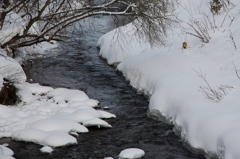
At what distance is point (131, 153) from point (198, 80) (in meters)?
2.98

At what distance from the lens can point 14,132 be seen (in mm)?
7359

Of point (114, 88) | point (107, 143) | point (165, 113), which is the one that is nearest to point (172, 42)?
point (114, 88)

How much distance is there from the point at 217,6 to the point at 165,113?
5.63 meters

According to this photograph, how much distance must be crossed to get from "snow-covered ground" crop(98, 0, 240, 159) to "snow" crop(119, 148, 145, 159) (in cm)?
97

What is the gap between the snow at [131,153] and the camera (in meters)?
6.45

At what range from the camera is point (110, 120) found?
843cm

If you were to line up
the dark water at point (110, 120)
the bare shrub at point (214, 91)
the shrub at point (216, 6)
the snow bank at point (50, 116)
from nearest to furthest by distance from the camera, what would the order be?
the dark water at point (110, 120) < the snow bank at point (50, 116) < the bare shrub at point (214, 91) < the shrub at point (216, 6)

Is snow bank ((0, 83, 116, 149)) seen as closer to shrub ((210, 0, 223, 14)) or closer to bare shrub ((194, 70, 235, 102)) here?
bare shrub ((194, 70, 235, 102))

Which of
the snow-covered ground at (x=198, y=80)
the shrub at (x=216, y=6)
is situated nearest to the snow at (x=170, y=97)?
the snow-covered ground at (x=198, y=80)

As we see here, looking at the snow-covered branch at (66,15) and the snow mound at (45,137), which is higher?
the snow-covered branch at (66,15)

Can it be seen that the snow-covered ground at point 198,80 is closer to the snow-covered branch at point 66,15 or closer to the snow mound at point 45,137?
the snow-covered branch at point 66,15

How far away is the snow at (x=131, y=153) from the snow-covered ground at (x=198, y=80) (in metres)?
0.97

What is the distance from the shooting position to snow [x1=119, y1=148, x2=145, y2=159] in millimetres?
6445

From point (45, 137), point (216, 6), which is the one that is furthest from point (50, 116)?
point (216, 6)
